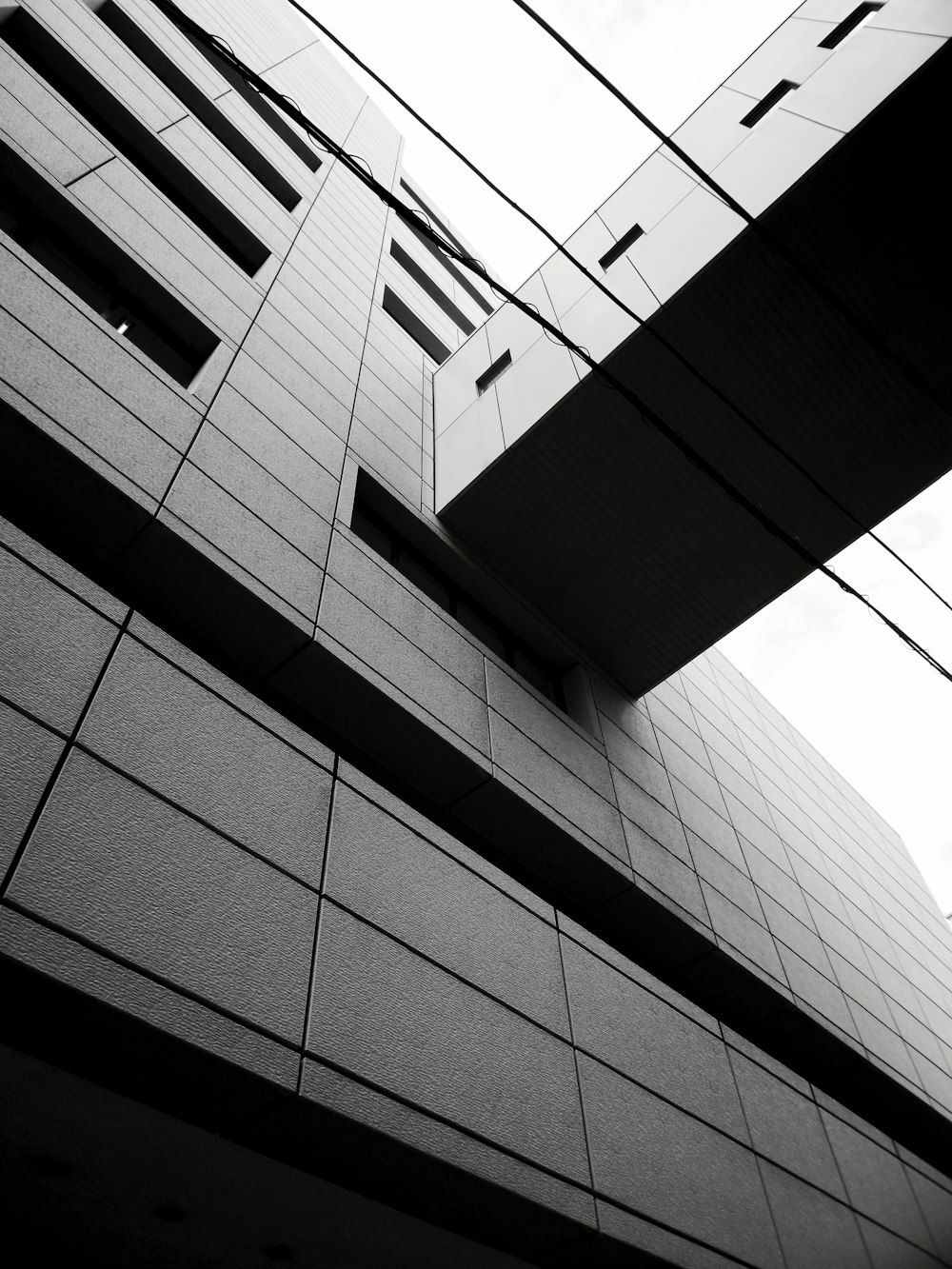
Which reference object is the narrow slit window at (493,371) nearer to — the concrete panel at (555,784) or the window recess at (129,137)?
the window recess at (129,137)

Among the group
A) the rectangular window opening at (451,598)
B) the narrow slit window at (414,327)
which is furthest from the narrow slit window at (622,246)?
the rectangular window opening at (451,598)

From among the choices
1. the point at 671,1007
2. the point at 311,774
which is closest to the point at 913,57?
the point at 311,774

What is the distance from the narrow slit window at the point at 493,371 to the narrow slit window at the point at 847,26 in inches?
192

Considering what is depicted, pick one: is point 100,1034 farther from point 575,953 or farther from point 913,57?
point 913,57

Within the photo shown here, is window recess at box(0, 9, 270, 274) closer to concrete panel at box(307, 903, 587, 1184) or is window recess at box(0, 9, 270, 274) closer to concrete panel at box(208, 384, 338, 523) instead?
concrete panel at box(208, 384, 338, 523)

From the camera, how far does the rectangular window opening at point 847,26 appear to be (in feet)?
27.3

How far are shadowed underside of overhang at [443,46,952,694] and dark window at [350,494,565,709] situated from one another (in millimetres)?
584

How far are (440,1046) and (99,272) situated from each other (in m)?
7.19

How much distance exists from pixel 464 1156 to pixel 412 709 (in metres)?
3.21

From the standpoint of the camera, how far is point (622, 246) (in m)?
9.53

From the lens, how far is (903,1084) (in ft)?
32.3

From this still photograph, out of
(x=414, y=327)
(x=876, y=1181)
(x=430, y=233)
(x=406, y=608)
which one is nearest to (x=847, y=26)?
(x=430, y=233)

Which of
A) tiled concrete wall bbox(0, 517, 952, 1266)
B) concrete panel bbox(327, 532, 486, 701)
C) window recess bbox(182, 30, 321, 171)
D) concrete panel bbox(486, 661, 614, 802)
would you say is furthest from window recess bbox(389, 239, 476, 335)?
tiled concrete wall bbox(0, 517, 952, 1266)

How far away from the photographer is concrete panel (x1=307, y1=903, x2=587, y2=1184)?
3.90m
